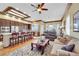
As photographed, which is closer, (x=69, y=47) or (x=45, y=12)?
(x=69, y=47)

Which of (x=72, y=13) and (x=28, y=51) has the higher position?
(x=72, y=13)

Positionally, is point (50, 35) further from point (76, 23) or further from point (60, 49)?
point (76, 23)

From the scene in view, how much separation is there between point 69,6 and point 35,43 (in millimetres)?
1312

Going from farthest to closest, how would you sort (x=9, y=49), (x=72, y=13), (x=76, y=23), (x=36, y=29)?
(x=72, y=13)
(x=36, y=29)
(x=76, y=23)
(x=9, y=49)

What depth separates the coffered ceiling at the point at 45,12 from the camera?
11.3 feet

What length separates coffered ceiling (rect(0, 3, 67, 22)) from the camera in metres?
3.45

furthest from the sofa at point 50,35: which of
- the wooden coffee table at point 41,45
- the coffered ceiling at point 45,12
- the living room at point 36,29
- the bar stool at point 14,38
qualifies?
the bar stool at point 14,38

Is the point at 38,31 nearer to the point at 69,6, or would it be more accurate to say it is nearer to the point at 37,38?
the point at 37,38

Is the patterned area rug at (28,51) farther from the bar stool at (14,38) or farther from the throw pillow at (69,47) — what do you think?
the throw pillow at (69,47)

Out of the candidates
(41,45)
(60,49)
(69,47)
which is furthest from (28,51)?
(69,47)

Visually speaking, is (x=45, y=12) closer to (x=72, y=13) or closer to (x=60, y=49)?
(x=72, y=13)

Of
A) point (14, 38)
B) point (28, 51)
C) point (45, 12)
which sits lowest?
point (28, 51)

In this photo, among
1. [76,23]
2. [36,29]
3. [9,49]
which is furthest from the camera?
[36,29]

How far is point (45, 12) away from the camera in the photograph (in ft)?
11.6
